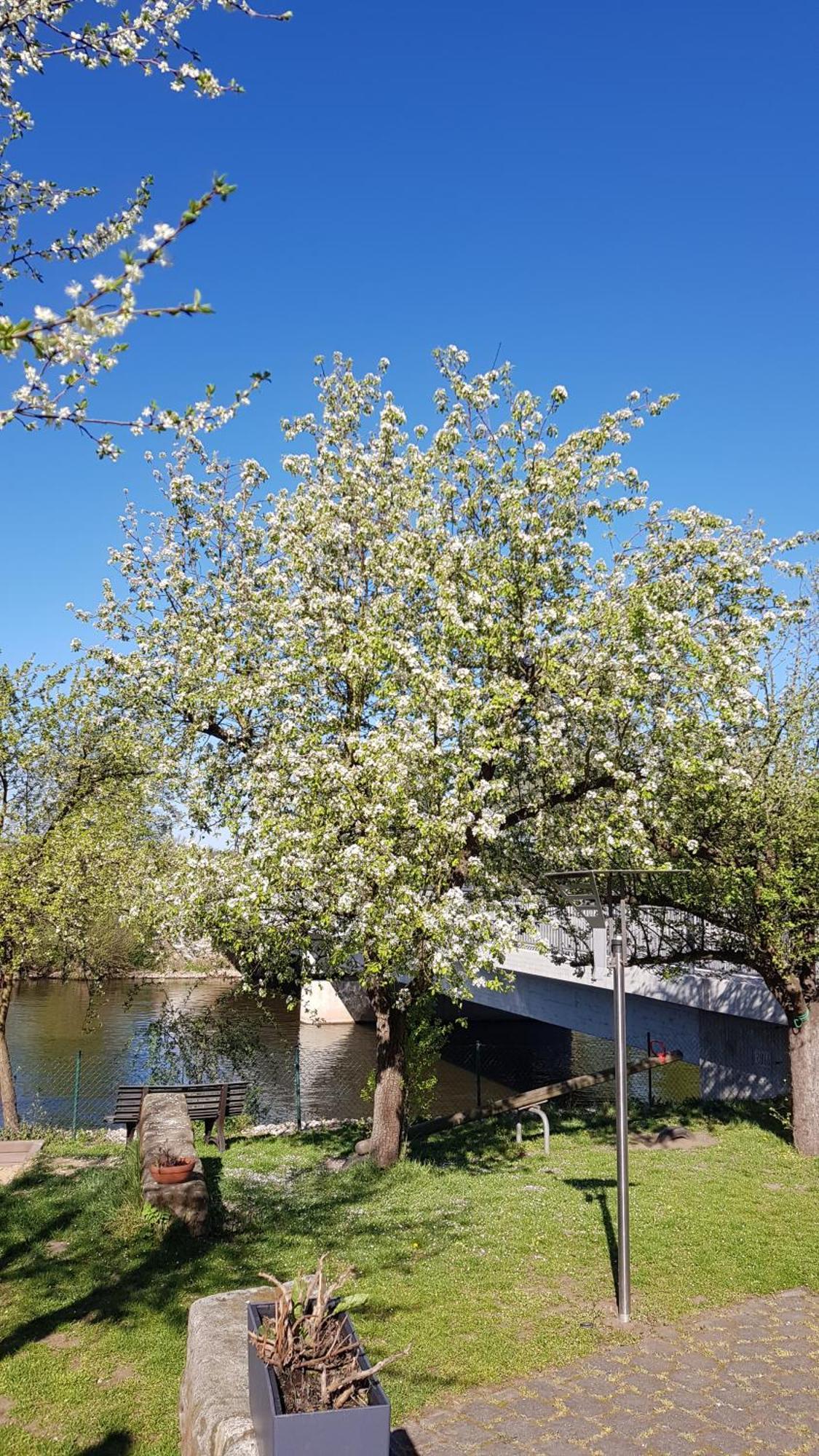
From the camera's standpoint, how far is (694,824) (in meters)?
15.0

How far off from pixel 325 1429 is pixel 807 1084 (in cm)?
1274

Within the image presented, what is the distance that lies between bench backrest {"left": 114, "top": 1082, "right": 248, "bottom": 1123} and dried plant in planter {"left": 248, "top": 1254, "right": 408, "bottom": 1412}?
11.4 m

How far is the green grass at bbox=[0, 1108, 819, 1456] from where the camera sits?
24.8ft

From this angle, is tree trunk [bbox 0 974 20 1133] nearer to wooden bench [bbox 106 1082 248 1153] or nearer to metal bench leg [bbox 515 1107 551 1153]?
wooden bench [bbox 106 1082 248 1153]

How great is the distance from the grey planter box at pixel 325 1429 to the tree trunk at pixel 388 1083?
10.0 meters

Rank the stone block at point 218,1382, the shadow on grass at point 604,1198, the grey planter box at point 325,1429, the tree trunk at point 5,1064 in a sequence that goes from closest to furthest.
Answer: the grey planter box at point 325,1429, the stone block at point 218,1382, the shadow on grass at point 604,1198, the tree trunk at point 5,1064

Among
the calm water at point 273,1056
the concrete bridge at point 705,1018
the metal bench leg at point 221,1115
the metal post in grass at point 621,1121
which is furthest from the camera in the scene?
the calm water at point 273,1056

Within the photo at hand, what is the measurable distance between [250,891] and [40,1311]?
5282mm

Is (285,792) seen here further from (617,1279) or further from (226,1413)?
(226,1413)

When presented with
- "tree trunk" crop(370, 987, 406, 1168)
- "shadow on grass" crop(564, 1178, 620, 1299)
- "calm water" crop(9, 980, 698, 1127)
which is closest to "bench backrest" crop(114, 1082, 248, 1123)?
"calm water" crop(9, 980, 698, 1127)

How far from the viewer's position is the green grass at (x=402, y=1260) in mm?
7559

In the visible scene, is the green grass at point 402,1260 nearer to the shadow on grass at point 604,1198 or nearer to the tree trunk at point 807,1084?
the shadow on grass at point 604,1198

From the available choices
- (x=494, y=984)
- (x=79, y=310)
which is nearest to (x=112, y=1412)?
(x=494, y=984)

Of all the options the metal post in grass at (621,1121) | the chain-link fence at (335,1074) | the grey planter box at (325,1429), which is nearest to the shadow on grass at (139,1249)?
the metal post in grass at (621,1121)
